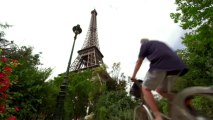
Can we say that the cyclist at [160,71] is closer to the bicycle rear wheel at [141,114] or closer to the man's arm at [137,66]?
the man's arm at [137,66]

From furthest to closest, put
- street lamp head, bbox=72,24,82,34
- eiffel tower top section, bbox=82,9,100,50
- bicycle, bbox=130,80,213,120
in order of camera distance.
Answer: eiffel tower top section, bbox=82,9,100,50
street lamp head, bbox=72,24,82,34
bicycle, bbox=130,80,213,120

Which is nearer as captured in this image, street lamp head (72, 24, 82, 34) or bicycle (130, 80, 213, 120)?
bicycle (130, 80, 213, 120)

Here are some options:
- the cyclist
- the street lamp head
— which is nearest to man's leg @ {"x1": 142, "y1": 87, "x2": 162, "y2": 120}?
the cyclist

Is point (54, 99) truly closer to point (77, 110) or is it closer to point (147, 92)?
point (77, 110)

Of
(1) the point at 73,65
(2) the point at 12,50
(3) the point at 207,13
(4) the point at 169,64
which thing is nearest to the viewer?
(4) the point at 169,64

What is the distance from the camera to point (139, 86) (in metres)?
3.96

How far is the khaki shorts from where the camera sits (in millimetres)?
3396

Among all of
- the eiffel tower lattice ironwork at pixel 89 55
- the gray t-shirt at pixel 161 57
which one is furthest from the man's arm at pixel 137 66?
the eiffel tower lattice ironwork at pixel 89 55

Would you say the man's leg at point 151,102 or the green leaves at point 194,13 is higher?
the green leaves at point 194,13

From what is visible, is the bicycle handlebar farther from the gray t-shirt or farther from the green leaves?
the green leaves

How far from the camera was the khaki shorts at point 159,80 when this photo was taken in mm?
3396

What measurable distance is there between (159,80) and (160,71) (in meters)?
0.12

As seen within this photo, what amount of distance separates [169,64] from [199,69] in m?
22.2

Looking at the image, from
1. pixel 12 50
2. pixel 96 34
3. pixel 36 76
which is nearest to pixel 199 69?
pixel 36 76
